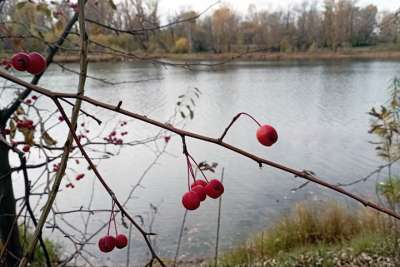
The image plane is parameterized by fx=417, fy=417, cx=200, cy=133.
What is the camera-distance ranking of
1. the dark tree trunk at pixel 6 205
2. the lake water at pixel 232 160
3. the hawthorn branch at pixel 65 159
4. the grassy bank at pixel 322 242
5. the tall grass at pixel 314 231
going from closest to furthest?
the hawthorn branch at pixel 65 159
the dark tree trunk at pixel 6 205
the grassy bank at pixel 322 242
the tall grass at pixel 314 231
the lake water at pixel 232 160

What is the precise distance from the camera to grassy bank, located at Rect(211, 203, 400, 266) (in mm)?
3361

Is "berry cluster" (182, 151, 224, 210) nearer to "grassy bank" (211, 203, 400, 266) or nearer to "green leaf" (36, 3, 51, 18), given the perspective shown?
"green leaf" (36, 3, 51, 18)

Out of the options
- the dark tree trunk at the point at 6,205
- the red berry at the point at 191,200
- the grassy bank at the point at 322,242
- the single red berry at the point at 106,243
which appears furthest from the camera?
the grassy bank at the point at 322,242

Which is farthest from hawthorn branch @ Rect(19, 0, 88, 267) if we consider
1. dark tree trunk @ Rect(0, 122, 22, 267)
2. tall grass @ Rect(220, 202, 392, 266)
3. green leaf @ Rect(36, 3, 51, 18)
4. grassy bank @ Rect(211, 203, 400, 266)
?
tall grass @ Rect(220, 202, 392, 266)

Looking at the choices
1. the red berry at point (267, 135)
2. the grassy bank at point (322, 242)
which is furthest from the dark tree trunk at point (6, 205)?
the grassy bank at point (322, 242)

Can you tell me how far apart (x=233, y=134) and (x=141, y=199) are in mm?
3573

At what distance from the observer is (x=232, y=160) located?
751 cm

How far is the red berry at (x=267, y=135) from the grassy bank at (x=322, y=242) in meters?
2.88

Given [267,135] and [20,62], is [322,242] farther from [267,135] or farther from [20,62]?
[20,62]

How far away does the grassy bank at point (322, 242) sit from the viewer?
3361 mm

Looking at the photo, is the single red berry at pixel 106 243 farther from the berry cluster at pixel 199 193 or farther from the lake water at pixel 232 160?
the lake water at pixel 232 160

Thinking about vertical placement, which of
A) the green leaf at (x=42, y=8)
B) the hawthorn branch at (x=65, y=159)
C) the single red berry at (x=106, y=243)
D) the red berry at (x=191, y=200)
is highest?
the green leaf at (x=42, y=8)

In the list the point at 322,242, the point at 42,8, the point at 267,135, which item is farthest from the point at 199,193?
the point at 322,242

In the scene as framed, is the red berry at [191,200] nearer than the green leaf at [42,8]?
Yes
